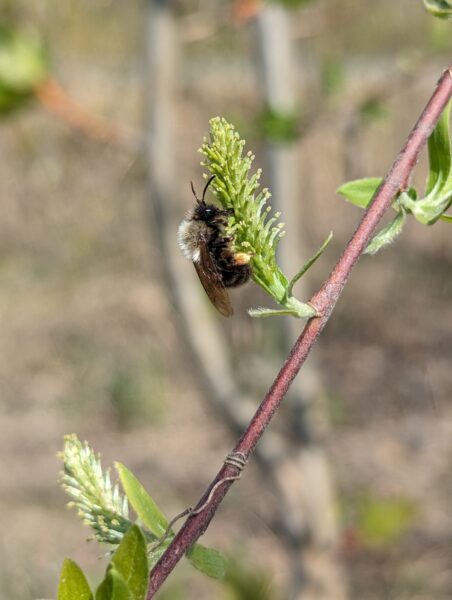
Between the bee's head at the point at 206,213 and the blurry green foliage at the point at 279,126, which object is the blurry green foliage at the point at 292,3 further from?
the bee's head at the point at 206,213

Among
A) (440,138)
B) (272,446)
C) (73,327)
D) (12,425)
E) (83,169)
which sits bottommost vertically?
(440,138)

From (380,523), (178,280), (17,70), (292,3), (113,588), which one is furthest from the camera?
(380,523)

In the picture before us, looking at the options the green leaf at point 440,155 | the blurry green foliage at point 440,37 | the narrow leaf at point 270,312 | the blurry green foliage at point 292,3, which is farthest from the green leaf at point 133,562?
the blurry green foliage at point 440,37

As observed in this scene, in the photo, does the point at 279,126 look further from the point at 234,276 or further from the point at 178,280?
the point at 234,276

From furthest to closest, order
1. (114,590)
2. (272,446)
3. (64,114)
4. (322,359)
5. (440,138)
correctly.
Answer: (322,359) < (272,446) < (64,114) < (440,138) < (114,590)

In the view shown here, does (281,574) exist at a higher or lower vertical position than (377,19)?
lower

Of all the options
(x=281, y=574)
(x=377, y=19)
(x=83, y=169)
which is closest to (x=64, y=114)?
(x=281, y=574)

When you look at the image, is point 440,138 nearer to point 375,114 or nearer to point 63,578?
point 63,578

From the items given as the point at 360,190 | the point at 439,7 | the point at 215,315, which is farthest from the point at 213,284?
the point at 215,315
